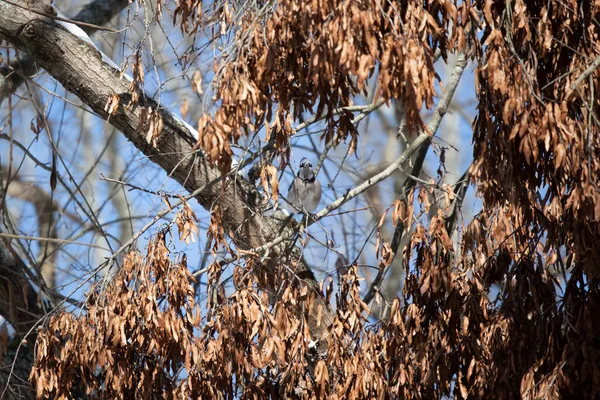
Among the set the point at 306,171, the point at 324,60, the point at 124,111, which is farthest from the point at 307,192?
the point at 324,60

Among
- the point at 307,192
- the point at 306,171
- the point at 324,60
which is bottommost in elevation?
the point at 324,60

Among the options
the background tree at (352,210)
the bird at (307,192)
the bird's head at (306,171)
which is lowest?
the background tree at (352,210)

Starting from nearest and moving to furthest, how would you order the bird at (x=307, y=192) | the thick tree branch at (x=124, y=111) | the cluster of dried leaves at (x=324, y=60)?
the cluster of dried leaves at (x=324, y=60), the thick tree branch at (x=124, y=111), the bird at (x=307, y=192)

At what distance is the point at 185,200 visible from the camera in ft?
12.5

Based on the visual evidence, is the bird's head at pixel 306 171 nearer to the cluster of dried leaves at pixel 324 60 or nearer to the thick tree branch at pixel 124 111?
the thick tree branch at pixel 124 111

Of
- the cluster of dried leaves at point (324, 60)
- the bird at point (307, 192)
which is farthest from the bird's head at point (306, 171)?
the cluster of dried leaves at point (324, 60)

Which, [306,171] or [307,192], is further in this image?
[306,171]

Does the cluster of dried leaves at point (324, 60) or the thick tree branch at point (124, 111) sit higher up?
the thick tree branch at point (124, 111)

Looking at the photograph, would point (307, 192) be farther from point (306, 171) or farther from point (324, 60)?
point (324, 60)

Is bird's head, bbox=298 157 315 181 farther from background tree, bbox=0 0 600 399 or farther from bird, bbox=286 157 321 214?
background tree, bbox=0 0 600 399

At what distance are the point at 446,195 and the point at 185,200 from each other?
121 cm

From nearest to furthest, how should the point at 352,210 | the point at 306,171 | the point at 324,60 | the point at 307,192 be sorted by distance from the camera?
the point at 324,60 < the point at 352,210 < the point at 307,192 < the point at 306,171

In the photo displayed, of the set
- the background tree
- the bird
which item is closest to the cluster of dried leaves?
the background tree

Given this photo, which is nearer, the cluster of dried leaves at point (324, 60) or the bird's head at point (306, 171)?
the cluster of dried leaves at point (324, 60)
